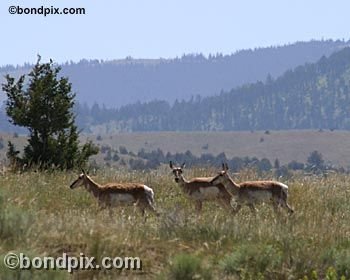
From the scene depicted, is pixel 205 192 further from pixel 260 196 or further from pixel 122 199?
pixel 122 199

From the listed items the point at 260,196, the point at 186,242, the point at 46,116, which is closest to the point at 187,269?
the point at 186,242

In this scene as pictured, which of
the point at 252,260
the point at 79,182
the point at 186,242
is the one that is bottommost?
the point at 252,260

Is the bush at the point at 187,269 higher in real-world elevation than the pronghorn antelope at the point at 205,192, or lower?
lower

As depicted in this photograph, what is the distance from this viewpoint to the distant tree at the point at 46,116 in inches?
858

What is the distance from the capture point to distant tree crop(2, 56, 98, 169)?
21.8 metres

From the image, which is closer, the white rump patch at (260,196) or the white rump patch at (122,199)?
the white rump patch at (122,199)

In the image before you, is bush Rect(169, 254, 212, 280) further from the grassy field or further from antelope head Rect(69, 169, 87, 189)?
antelope head Rect(69, 169, 87, 189)

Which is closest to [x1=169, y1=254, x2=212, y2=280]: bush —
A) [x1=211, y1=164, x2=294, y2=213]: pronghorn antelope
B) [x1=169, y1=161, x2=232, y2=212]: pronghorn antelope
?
[x1=211, y1=164, x2=294, y2=213]: pronghorn antelope

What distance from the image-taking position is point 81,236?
9.35m

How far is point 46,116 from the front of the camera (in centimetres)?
2205

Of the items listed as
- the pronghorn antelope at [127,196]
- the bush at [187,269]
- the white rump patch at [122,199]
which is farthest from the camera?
the white rump patch at [122,199]

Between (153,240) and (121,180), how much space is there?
7.31 metres

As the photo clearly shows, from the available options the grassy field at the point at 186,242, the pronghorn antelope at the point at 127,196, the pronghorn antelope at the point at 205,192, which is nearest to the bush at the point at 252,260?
the grassy field at the point at 186,242

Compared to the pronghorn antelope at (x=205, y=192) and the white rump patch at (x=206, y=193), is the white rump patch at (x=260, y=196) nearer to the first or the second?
the pronghorn antelope at (x=205, y=192)
